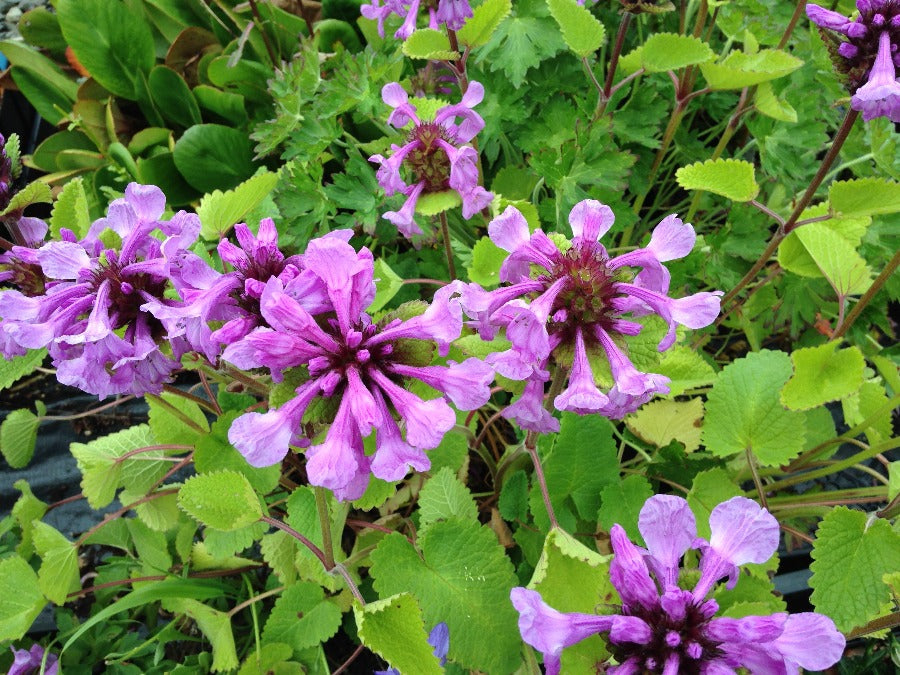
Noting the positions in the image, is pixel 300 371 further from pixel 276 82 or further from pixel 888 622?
pixel 276 82

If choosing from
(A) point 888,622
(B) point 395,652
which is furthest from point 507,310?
(A) point 888,622

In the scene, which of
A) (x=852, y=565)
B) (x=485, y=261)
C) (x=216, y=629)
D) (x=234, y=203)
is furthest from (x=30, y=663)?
(x=852, y=565)

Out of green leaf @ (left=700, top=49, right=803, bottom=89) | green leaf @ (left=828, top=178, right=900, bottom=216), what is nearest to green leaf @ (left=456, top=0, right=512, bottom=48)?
green leaf @ (left=700, top=49, right=803, bottom=89)

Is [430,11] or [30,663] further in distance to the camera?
[430,11]

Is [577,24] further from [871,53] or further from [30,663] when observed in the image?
[30,663]

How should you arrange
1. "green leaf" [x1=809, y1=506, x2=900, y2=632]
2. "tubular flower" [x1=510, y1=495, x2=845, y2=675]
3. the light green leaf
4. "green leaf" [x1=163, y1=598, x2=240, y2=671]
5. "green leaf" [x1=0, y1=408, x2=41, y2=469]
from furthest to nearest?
"green leaf" [x1=0, y1=408, x2=41, y2=469] < "green leaf" [x1=163, y1=598, x2=240, y2=671] < "green leaf" [x1=809, y1=506, x2=900, y2=632] < the light green leaf < "tubular flower" [x1=510, y1=495, x2=845, y2=675]

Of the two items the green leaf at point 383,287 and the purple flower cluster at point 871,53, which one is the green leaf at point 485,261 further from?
the purple flower cluster at point 871,53

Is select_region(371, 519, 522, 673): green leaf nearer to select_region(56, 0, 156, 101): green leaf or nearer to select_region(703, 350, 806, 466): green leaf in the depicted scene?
select_region(703, 350, 806, 466): green leaf
